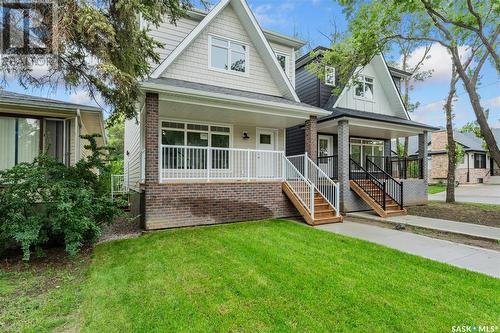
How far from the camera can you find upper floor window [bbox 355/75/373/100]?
14422 millimetres

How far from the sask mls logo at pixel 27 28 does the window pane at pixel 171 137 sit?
470cm

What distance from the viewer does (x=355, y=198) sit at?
11.9m

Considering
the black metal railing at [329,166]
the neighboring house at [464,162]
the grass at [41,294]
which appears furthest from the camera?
the neighboring house at [464,162]

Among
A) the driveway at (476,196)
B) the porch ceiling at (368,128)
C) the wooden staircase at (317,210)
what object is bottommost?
the driveway at (476,196)

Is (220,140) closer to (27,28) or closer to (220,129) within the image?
(220,129)

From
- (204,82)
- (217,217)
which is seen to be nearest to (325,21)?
(204,82)

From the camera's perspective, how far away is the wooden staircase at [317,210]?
895 cm

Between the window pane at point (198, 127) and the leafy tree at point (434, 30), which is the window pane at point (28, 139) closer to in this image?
the window pane at point (198, 127)

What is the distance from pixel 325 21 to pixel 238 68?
12.0m

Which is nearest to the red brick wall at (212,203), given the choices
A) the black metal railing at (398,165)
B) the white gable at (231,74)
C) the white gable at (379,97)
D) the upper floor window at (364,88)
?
the white gable at (231,74)

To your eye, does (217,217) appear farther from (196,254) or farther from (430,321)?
(430,321)

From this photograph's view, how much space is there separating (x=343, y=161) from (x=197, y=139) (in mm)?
6117

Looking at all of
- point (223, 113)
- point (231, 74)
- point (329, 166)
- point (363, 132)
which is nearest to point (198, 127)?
point (223, 113)

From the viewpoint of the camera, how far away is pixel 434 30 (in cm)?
1227
